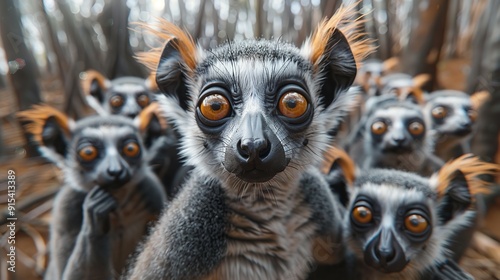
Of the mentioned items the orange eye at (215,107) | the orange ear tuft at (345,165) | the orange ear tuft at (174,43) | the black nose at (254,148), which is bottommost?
the orange ear tuft at (345,165)

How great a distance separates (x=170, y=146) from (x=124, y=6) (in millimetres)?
2626

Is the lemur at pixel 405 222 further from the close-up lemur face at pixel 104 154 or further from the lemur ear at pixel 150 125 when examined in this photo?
the lemur ear at pixel 150 125

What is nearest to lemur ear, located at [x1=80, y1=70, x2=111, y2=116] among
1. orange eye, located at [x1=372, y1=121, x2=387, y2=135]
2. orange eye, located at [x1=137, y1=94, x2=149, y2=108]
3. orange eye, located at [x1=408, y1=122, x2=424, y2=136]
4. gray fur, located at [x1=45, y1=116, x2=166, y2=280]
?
orange eye, located at [x1=137, y1=94, x2=149, y2=108]

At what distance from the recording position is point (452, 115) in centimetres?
404

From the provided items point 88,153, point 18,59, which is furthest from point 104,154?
point 18,59

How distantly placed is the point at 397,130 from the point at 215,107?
2.37 m

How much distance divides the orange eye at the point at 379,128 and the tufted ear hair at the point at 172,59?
2280 millimetres

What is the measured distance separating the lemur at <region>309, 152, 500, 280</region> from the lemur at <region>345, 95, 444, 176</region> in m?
1.10

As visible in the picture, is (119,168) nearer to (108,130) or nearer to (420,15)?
(108,130)

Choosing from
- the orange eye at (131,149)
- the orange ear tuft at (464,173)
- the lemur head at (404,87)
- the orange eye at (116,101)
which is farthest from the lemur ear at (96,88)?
the orange ear tuft at (464,173)

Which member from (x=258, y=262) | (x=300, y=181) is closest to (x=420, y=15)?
(x=300, y=181)

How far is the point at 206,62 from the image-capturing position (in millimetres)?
1909

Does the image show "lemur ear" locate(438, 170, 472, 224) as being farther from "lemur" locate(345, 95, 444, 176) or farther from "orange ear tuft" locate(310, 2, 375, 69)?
"lemur" locate(345, 95, 444, 176)

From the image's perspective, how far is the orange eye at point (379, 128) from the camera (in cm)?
370
